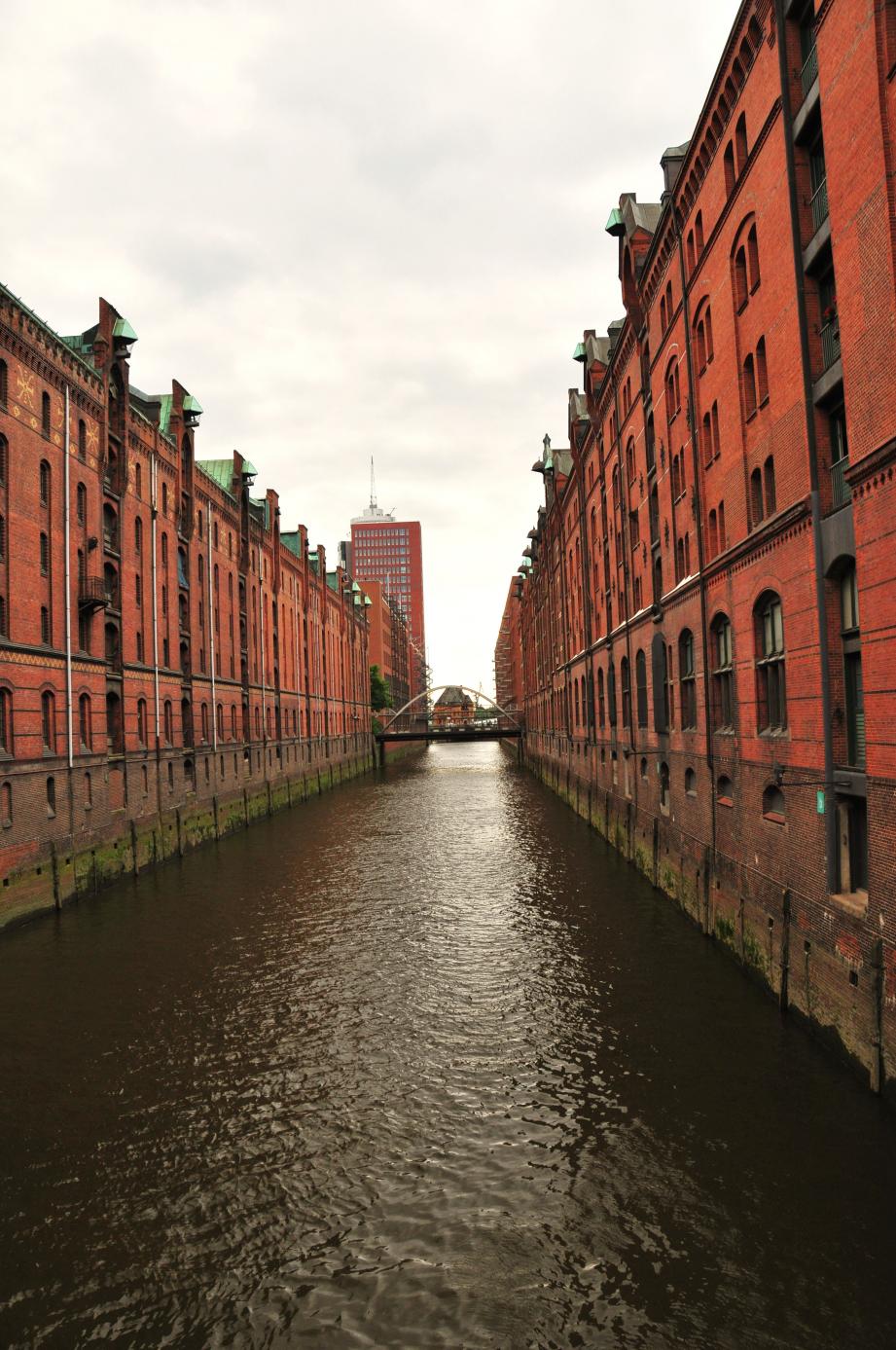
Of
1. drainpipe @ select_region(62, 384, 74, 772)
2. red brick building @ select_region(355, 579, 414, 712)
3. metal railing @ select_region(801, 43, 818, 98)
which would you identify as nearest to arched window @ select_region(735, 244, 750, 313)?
metal railing @ select_region(801, 43, 818, 98)

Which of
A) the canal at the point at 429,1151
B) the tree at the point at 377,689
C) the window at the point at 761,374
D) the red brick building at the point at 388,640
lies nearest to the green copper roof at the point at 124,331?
the canal at the point at 429,1151

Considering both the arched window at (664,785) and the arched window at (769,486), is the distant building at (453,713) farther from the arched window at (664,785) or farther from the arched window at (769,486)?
the arched window at (769,486)

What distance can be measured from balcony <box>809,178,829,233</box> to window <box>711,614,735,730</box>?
7.34m

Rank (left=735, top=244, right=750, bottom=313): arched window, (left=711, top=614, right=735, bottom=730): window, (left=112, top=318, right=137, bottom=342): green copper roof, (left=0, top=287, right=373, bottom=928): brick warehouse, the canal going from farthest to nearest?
(left=112, top=318, right=137, bottom=342): green copper roof, (left=0, top=287, right=373, bottom=928): brick warehouse, (left=711, top=614, right=735, bottom=730): window, (left=735, top=244, right=750, bottom=313): arched window, the canal

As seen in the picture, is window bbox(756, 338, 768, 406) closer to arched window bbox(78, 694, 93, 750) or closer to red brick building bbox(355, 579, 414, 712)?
arched window bbox(78, 694, 93, 750)

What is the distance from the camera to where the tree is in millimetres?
105500

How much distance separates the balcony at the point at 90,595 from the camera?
2497cm

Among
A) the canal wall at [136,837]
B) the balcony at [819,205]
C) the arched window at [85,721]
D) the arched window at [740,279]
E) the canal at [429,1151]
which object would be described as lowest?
the canal at [429,1151]

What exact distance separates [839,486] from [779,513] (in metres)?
1.49

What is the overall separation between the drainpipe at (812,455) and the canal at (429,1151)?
313cm

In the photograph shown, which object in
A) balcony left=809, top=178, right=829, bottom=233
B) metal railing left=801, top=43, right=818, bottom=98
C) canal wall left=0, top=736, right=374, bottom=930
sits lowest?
canal wall left=0, top=736, right=374, bottom=930

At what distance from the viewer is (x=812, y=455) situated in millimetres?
11891

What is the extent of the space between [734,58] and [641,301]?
9140mm

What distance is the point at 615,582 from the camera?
102 feet
